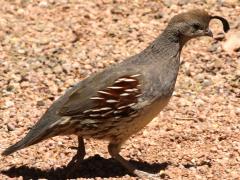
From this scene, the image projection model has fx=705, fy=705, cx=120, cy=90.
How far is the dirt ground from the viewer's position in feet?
23.5

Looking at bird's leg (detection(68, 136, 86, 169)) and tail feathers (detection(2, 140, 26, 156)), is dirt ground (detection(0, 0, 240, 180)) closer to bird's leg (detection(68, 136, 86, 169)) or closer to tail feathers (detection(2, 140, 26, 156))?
bird's leg (detection(68, 136, 86, 169))

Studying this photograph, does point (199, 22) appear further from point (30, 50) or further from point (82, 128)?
point (30, 50)

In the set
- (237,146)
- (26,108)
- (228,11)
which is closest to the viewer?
(237,146)

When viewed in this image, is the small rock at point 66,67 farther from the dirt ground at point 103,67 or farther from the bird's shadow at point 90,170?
the bird's shadow at point 90,170

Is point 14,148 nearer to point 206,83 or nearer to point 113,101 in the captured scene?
point 113,101

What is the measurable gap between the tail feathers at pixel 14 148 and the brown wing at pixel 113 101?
472 millimetres

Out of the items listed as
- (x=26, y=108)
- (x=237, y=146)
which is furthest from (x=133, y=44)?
(x=237, y=146)

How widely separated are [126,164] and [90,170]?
42cm

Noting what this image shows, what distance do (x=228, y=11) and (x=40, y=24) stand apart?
2612 mm

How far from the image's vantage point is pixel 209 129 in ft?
25.3

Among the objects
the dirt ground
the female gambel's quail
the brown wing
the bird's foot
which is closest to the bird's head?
the female gambel's quail

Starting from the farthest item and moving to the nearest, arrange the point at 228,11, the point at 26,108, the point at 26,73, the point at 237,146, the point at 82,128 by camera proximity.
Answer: the point at 228,11
the point at 26,73
the point at 26,108
the point at 237,146
the point at 82,128

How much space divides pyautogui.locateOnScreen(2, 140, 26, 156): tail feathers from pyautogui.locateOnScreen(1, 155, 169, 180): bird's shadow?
0.22 metres

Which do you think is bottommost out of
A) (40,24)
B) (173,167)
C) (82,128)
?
(173,167)
